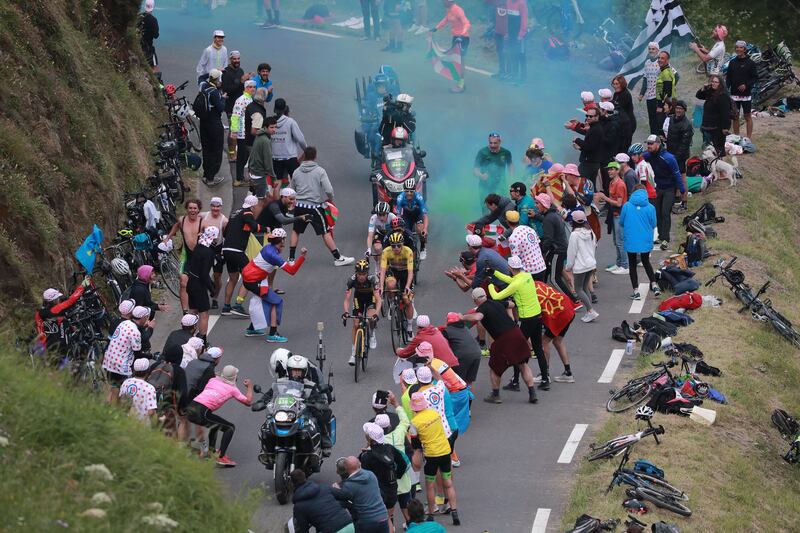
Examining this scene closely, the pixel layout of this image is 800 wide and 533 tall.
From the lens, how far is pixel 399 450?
55.2ft

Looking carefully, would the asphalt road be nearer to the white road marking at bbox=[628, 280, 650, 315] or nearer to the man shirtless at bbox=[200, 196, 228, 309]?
the white road marking at bbox=[628, 280, 650, 315]

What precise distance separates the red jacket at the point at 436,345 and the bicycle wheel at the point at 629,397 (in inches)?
97.9

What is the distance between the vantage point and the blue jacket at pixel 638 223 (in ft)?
77.8

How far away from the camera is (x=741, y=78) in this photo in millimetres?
30453

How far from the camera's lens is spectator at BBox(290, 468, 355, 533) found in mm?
15492

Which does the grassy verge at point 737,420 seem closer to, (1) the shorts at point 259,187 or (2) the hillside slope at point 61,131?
(1) the shorts at point 259,187

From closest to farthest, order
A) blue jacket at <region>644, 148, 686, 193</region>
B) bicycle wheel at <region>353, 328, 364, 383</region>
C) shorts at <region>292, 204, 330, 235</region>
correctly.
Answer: bicycle wheel at <region>353, 328, 364, 383</region>, shorts at <region>292, 204, 330, 235</region>, blue jacket at <region>644, 148, 686, 193</region>

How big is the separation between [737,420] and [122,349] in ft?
27.6

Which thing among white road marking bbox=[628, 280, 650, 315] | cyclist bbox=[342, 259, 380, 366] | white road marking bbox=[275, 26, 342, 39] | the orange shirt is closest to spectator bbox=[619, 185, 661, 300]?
white road marking bbox=[628, 280, 650, 315]

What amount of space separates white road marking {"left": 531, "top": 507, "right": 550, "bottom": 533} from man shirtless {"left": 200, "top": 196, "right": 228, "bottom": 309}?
7.56 m

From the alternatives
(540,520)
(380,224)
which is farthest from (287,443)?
(380,224)

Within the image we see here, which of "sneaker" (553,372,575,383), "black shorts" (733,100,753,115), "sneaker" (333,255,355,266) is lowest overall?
"sneaker" (333,255,355,266)

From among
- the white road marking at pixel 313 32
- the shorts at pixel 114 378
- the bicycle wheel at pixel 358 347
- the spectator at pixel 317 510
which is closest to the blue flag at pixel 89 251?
the shorts at pixel 114 378

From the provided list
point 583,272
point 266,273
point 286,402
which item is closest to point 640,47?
point 583,272
